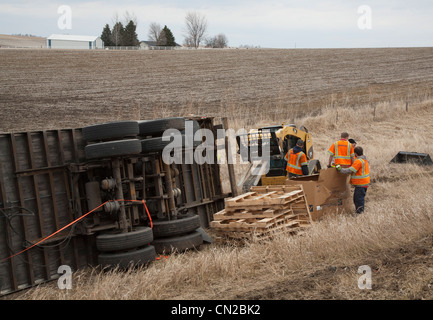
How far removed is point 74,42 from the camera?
270 feet

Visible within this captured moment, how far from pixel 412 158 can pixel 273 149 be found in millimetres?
5496

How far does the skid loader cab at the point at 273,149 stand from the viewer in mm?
13047

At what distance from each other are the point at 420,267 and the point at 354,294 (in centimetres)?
105

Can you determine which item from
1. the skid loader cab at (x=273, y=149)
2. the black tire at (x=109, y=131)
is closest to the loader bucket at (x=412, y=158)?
the skid loader cab at (x=273, y=149)

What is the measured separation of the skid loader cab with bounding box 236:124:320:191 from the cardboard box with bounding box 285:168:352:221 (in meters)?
1.42

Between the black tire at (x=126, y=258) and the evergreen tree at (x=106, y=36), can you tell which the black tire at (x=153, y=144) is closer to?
the black tire at (x=126, y=258)

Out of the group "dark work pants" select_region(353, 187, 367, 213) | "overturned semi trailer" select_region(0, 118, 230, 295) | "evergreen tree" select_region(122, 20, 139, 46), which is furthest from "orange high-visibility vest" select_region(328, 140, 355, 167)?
"evergreen tree" select_region(122, 20, 139, 46)

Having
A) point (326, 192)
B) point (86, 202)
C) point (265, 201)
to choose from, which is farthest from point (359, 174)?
point (86, 202)

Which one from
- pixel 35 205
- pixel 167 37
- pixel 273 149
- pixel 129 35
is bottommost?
pixel 273 149

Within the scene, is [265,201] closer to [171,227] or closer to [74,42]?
[171,227]

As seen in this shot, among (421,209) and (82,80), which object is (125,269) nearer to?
(421,209)

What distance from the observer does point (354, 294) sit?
18.1 feet
